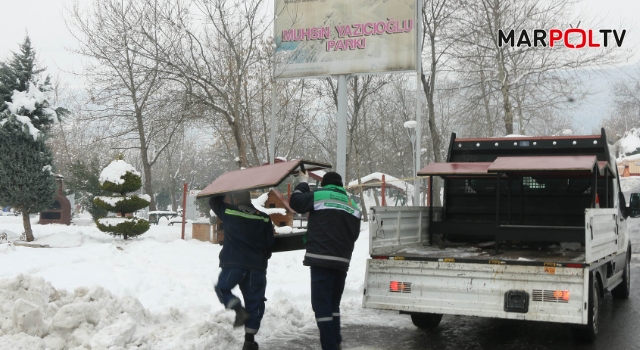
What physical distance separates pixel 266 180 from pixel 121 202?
11843mm

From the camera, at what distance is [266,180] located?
6223 mm

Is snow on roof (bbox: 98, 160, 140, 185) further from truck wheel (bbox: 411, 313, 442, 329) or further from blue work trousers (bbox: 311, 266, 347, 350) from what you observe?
blue work trousers (bbox: 311, 266, 347, 350)

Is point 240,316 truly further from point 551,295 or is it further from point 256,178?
point 551,295

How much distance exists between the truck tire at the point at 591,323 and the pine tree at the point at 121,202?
12.6 m

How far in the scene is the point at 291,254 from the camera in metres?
13.0

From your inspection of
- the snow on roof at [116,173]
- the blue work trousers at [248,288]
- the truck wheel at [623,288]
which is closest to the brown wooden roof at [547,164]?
the blue work trousers at [248,288]

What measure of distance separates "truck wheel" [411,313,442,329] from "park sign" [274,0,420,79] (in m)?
7.22

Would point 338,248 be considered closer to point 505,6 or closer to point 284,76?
point 284,76

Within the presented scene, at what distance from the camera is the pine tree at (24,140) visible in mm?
17047

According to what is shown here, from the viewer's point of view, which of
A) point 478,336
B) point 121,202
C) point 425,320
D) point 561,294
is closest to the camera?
point 561,294

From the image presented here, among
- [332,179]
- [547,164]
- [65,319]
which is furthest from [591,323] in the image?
[65,319]

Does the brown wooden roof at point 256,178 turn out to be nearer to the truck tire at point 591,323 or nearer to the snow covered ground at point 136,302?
the snow covered ground at point 136,302

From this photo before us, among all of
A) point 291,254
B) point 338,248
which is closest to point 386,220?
point 338,248

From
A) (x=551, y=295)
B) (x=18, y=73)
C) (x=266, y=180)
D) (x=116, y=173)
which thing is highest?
(x=18, y=73)
